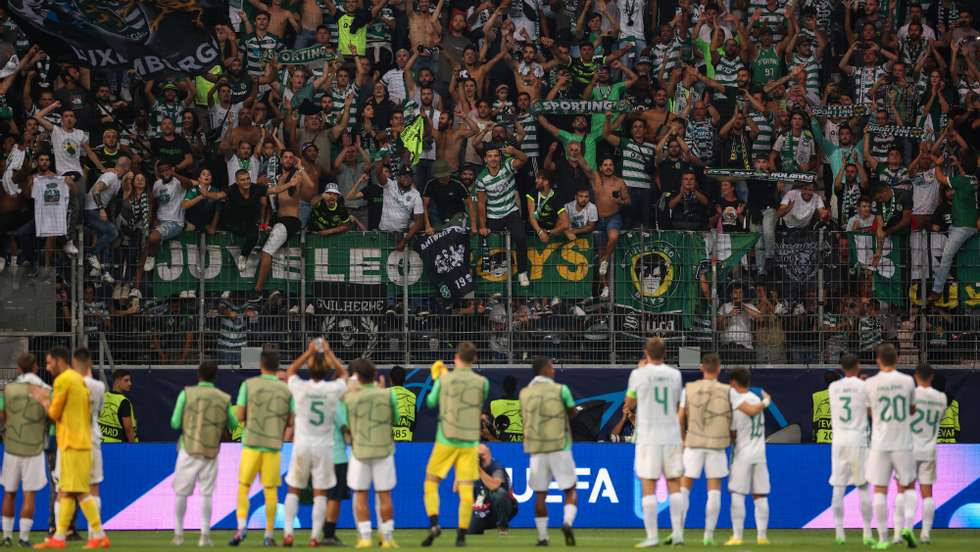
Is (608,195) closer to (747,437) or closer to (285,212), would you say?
(285,212)

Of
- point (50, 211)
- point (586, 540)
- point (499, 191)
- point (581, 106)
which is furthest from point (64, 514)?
point (581, 106)

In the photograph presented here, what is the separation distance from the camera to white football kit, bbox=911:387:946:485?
1823 centimetres

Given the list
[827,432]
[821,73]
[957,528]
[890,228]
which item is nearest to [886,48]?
[821,73]

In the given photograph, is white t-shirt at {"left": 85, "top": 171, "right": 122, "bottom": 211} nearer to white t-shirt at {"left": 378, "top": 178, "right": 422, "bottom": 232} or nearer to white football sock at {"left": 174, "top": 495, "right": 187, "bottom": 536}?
white t-shirt at {"left": 378, "top": 178, "right": 422, "bottom": 232}

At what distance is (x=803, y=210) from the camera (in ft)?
82.6

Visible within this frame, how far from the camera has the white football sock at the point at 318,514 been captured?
16.9m

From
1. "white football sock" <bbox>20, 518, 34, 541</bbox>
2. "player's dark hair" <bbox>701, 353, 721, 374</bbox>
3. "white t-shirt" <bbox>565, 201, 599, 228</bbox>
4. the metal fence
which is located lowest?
"white football sock" <bbox>20, 518, 34, 541</bbox>

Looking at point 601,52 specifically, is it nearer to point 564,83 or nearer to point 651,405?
point 564,83

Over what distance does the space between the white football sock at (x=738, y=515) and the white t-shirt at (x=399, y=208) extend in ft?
27.2

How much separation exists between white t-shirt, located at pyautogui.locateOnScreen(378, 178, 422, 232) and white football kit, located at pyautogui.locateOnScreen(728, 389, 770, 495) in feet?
26.0

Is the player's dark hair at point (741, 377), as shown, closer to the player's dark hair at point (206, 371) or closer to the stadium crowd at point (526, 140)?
the stadium crowd at point (526, 140)

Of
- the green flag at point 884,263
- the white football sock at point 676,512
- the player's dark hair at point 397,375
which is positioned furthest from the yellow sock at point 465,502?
the green flag at point 884,263

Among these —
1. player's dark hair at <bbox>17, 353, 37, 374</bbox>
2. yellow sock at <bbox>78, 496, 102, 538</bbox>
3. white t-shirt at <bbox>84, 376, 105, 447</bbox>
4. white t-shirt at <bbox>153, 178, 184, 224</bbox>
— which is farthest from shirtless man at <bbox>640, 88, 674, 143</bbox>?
yellow sock at <bbox>78, 496, 102, 538</bbox>

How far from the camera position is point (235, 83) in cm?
2583
